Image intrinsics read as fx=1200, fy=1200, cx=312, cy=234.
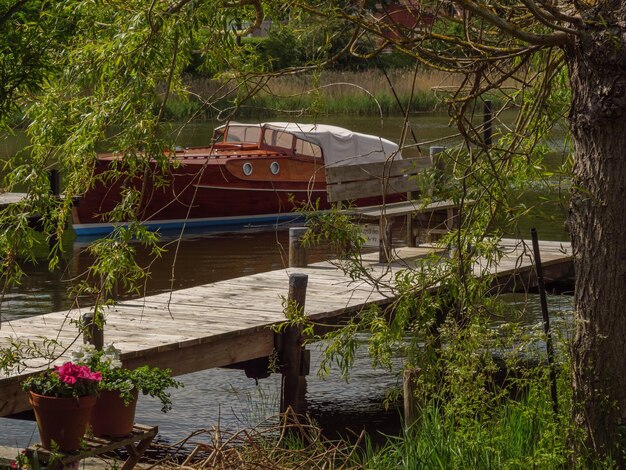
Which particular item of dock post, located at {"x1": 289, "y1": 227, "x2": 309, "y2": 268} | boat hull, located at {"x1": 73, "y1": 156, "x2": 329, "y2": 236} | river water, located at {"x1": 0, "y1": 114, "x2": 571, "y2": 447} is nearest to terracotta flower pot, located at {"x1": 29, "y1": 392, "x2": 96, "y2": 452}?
river water, located at {"x1": 0, "y1": 114, "x2": 571, "y2": 447}

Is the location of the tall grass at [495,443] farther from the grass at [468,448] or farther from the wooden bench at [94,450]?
the wooden bench at [94,450]

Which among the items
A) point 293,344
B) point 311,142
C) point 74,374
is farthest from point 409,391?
point 311,142

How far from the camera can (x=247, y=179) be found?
2341cm

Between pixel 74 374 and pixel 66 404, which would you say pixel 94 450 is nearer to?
pixel 66 404

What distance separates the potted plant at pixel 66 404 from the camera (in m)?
5.82

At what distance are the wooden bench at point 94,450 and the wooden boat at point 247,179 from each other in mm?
15805

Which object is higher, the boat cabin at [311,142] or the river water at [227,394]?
the boat cabin at [311,142]

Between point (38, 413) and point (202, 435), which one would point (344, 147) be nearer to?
point (202, 435)

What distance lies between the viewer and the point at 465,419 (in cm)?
636

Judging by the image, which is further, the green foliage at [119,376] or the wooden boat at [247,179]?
the wooden boat at [247,179]

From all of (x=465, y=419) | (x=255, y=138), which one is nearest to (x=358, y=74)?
(x=255, y=138)

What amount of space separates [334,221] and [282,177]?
1753 centimetres

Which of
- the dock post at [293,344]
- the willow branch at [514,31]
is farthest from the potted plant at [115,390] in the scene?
the dock post at [293,344]

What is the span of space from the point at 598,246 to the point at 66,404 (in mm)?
2692
